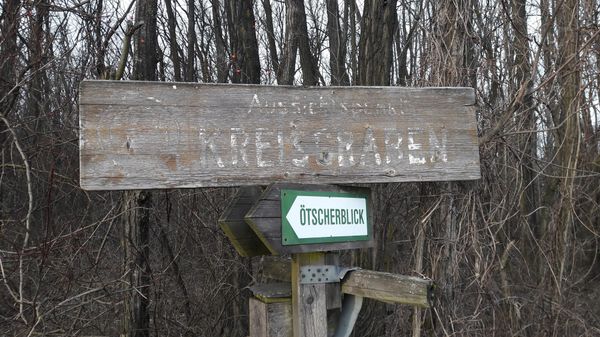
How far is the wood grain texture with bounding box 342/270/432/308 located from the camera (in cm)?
182

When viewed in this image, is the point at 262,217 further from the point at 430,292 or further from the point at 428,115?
the point at 428,115

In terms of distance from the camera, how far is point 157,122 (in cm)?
172

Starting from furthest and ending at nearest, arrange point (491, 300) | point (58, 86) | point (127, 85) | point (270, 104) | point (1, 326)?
point (58, 86) < point (1, 326) < point (491, 300) < point (270, 104) < point (127, 85)

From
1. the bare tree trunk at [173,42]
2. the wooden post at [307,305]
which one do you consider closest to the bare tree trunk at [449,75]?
the wooden post at [307,305]

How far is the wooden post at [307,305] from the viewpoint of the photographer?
1.88 meters

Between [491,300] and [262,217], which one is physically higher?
[262,217]

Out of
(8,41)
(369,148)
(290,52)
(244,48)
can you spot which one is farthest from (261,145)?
(244,48)

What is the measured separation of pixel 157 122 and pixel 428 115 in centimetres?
98

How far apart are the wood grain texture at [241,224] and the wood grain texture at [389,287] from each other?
337 mm

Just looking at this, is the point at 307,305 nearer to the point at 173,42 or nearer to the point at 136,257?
the point at 136,257

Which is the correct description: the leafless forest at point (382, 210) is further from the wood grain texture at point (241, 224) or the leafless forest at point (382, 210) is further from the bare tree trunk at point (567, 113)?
the wood grain texture at point (241, 224)

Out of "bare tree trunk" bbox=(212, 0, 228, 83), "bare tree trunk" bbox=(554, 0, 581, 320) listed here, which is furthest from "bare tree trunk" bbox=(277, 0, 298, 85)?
"bare tree trunk" bbox=(554, 0, 581, 320)

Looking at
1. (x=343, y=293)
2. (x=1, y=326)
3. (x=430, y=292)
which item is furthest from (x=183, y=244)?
(x=430, y=292)

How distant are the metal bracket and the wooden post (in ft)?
0.04
